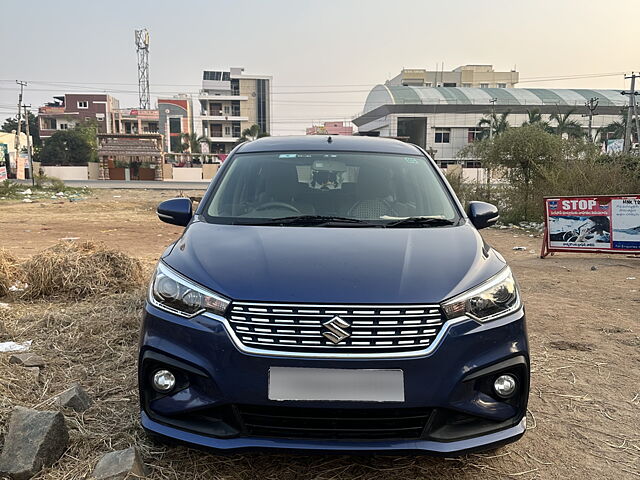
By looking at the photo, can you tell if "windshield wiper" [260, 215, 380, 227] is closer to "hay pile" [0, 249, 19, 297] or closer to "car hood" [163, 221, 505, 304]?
"car hood" [163, 221, 505, 304]

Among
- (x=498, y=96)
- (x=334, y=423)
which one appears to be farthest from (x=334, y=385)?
(x=498, y=96)

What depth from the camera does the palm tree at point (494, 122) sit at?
64.3 metres

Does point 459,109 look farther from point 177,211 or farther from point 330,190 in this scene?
point 177,211

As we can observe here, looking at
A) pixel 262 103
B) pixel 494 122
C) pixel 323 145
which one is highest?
pixel 262 103

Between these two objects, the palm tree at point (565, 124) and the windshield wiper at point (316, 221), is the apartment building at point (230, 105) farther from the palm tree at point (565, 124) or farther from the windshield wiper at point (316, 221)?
the windshield wiper at point (316, 221)

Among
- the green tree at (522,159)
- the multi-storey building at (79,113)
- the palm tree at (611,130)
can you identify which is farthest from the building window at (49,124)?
the green tree at (522,159)

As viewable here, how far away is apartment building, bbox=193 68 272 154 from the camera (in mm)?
88037

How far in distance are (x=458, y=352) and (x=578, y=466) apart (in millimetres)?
1146

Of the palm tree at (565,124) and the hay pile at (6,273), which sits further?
the palm tree at (565,124)

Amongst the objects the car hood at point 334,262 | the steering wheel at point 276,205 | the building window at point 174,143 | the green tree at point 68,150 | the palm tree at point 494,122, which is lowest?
the car hood at point 334,262

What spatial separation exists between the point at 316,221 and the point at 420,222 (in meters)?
0.61

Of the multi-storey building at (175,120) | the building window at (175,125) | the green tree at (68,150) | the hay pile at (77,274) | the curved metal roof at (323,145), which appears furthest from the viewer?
the building window at (175,125)

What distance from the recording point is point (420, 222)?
10.2 ft

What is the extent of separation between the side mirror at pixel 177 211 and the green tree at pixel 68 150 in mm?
70049
